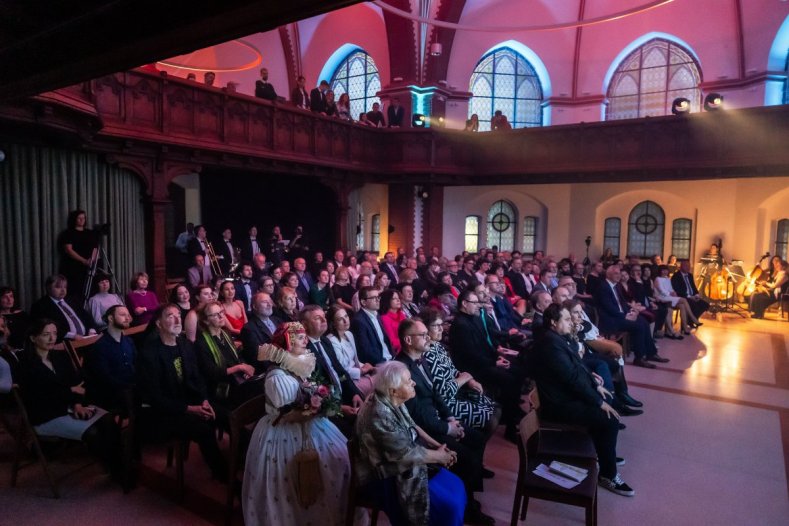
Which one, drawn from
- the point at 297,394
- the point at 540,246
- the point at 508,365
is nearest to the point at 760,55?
the point at 540,246

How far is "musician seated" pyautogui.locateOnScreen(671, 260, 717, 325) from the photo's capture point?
10.0m

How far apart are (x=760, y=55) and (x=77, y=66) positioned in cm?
1583

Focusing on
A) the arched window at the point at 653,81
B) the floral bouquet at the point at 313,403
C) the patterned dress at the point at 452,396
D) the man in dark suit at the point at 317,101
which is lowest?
the patterned dress at the point at 452,396

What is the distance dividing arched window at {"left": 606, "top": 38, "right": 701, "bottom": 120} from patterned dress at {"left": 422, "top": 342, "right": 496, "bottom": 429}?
13.4 meters

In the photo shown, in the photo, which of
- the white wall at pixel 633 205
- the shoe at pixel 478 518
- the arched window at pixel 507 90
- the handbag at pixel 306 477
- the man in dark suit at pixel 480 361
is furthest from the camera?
the arched window at pixel 507 90

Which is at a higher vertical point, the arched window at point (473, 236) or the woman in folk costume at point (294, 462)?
the arched window at point (473, 236)

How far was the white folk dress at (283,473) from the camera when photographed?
303 centimetres

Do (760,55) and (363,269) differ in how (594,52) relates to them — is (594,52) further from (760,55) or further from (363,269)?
(363,269)

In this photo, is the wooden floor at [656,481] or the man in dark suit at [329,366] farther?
the man in dark suit at [329,366]

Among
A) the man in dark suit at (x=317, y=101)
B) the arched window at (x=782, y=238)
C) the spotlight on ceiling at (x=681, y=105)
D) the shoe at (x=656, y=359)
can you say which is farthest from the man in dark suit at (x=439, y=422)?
the arched window at (x=782, y=238)

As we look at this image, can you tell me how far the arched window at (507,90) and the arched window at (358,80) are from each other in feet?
10.2

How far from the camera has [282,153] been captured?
10164mm

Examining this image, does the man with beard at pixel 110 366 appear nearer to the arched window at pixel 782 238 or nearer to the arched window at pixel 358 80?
the arched window at pixel 358 80

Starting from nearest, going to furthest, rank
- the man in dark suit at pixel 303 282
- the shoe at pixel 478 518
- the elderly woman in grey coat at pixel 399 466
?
the elderly woman in grey coat at pixel 399 466 < the shoe at pixel 478 518 < the man in dark suit at pixel 303 282
